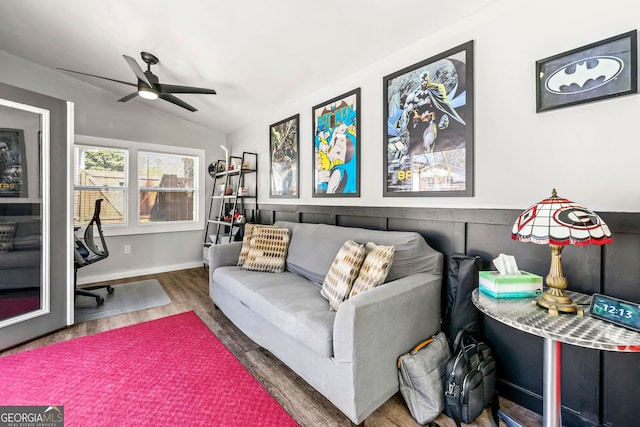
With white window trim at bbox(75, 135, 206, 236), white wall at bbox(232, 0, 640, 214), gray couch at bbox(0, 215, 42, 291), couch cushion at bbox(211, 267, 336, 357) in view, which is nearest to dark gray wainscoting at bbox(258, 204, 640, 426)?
white wall at bbox(232, 0, 640, 214)

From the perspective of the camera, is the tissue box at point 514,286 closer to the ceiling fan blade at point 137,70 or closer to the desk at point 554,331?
the desk at point 554,331

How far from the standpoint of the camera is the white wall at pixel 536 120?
1316 mm

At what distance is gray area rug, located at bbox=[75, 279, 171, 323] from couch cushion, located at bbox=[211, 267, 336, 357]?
3.60ft

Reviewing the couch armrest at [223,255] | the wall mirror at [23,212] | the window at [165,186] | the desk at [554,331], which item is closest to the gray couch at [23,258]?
A: the wall mirror at [23,212]

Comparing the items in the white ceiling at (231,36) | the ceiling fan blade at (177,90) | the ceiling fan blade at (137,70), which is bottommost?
the ceiling fan blade at (177,90)

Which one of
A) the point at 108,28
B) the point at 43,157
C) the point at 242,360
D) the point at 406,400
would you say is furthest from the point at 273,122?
the point at 406,400

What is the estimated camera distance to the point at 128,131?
13.6 ft

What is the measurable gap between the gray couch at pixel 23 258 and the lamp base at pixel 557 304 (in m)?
3.50

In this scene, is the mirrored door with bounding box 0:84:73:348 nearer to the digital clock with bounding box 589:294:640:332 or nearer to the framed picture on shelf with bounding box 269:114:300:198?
the framed picture on shelf with bounding box 269:114:300:198

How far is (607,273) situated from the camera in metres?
1.35

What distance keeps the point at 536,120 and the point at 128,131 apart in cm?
481

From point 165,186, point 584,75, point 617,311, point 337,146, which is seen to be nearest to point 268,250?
point 337,146

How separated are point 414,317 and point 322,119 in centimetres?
212

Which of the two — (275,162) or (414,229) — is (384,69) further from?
(275,162)
